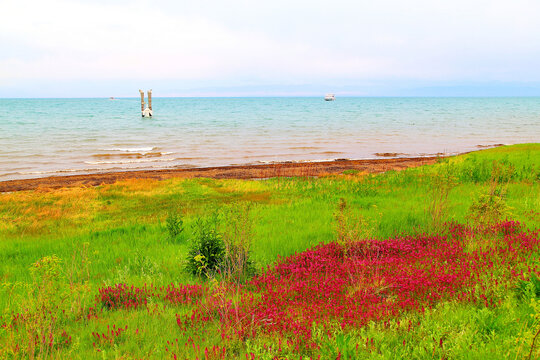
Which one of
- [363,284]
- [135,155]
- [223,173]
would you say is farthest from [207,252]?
[135,155]

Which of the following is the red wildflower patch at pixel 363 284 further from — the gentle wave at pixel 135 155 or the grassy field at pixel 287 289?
the gentle wave at pixel 135 155

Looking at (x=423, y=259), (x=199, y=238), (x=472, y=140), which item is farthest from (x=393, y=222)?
(x=472, y=140)

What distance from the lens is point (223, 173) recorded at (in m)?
26.7

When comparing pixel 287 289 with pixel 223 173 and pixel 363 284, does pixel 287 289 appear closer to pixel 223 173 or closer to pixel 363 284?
pixel 363 284

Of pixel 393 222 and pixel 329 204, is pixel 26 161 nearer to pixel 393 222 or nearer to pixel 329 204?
pixel 329 204

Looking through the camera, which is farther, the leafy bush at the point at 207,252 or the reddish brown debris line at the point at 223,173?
the reddish brown debris line at the point at 223,173

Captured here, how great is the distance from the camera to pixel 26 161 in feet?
108

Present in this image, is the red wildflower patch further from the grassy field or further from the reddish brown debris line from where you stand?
the reddish brown debris line

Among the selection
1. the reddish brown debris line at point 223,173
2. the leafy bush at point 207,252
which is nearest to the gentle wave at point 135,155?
the reddish brown debris line at point 223,173

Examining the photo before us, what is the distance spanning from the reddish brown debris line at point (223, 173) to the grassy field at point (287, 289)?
1270 cm

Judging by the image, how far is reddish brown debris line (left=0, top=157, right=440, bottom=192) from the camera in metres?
23.7

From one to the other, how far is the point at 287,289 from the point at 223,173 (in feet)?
69.7

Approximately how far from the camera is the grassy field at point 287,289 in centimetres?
421

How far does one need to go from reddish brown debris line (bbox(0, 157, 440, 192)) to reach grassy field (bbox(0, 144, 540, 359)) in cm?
1270
